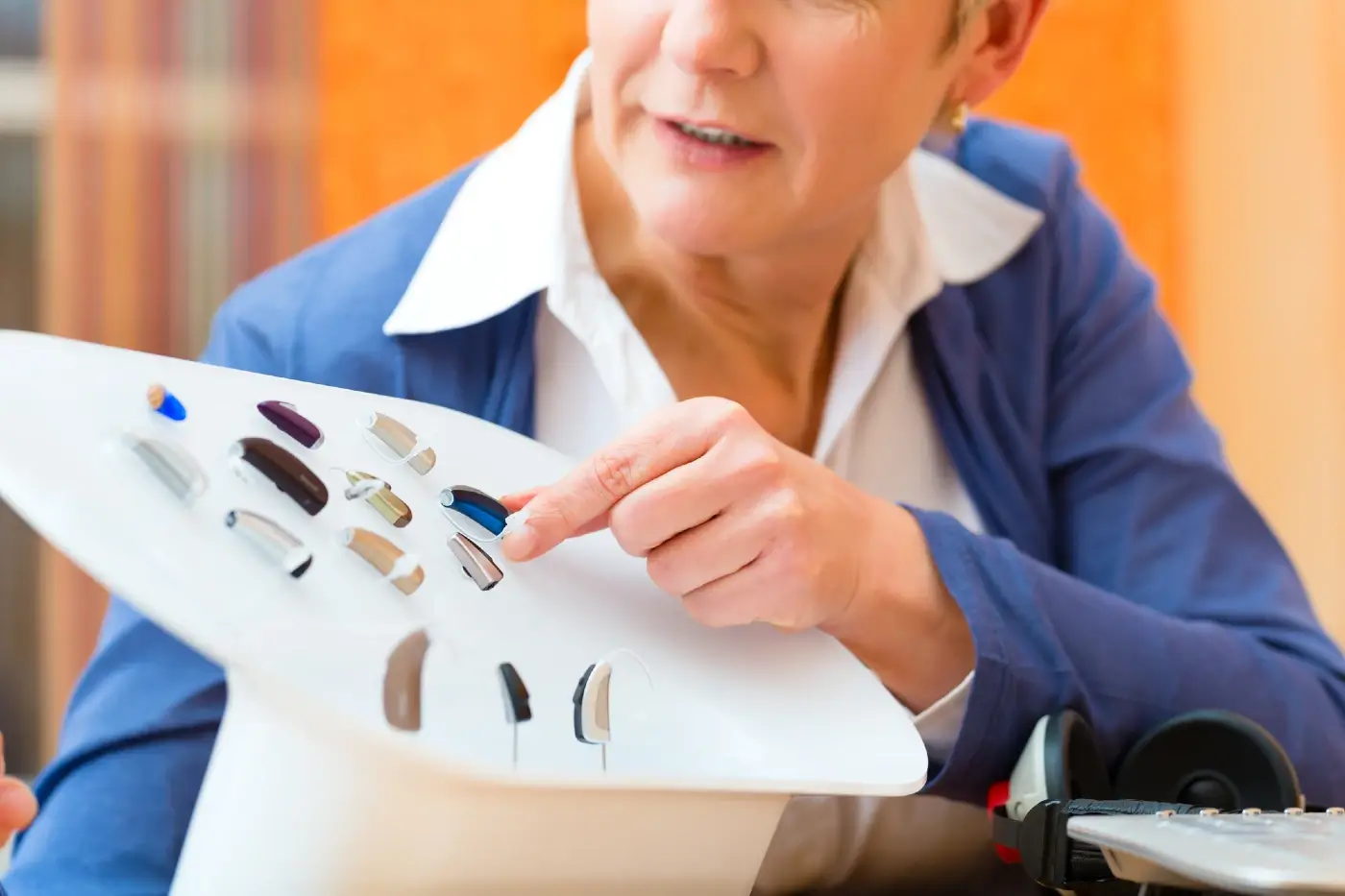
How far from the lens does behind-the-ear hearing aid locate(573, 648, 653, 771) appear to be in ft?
1.65

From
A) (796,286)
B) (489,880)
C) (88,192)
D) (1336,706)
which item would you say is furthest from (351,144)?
(489,880)

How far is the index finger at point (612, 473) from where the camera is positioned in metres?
0.56

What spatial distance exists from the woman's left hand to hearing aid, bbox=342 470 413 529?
49 millimetres

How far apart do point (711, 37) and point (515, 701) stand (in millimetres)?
357

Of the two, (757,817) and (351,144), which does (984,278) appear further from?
(351,144)

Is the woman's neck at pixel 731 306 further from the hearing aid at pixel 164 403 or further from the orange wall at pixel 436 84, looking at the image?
the orange wall at pixel 436 84

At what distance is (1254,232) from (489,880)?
1.88 metres

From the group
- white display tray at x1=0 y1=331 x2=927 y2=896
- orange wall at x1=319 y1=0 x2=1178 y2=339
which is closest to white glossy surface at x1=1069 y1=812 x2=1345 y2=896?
white display tray at x1=0 y1=331 x2=927 y2=896

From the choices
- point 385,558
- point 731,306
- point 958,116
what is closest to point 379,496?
point 385,558

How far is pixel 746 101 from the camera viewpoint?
2.34 ft

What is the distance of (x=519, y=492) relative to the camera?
1.92ft

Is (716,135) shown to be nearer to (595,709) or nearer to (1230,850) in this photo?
(595,709)

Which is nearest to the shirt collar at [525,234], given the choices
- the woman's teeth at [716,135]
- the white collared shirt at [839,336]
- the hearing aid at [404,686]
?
the white collared shirt at [839,336]

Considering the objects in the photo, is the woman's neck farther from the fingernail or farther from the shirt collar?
the fingernail
